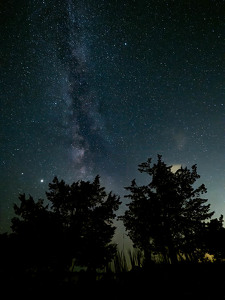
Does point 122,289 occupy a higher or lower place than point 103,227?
lower

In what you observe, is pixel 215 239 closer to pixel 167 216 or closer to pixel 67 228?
pixel 167 216

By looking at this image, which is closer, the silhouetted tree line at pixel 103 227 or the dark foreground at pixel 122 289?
the dark foreground at pixel 122 289

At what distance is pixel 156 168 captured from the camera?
64.1 ft

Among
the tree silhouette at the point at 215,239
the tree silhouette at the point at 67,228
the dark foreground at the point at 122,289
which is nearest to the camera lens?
the dark foreground at the point at 122,289

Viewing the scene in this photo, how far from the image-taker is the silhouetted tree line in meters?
14.3

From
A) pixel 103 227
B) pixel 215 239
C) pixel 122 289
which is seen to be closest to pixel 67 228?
pixel 103 227

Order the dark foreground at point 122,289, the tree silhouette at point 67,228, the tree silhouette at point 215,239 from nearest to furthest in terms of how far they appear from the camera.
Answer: the dark foreground at point 122,289 → the tree silhouette at point 67,228 → the tree silhouette at point 215,239

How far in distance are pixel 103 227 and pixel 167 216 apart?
700 centimetres

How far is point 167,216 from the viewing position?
1688 cm

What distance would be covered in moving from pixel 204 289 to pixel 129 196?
483 inches

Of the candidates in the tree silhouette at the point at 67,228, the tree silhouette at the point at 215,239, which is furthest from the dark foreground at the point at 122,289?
the tree silhouette at the point at 215,239

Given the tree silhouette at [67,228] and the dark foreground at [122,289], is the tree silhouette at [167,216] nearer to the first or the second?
the tree silhouette at [67,228]

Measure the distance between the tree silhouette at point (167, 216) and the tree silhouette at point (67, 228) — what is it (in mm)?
2920

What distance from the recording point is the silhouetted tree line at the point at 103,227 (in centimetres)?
1429
